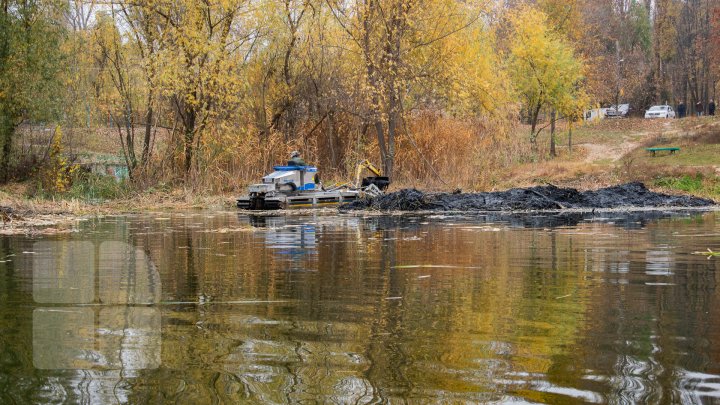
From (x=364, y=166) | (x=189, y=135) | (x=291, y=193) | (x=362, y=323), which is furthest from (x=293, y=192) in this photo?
(x=362, y=323)

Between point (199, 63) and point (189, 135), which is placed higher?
point (199, 63)

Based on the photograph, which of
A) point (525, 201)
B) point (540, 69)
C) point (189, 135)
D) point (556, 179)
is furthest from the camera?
point (540, 69)

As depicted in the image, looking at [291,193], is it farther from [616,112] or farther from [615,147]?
[616,112]

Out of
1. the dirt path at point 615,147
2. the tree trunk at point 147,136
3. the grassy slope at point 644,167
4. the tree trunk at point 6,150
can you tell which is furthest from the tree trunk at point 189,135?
the dirt path at point 615,147

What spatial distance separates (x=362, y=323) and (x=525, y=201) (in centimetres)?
1840

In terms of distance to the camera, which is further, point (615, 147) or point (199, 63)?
point (615, 147)

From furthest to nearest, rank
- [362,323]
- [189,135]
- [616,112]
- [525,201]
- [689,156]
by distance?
[616,112]
[689,156]
[189,135]
[525,201]
[362,323]

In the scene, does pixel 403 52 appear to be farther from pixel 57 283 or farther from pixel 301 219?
pixel 57 283

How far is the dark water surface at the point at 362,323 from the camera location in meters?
5.15

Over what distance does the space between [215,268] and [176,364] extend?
564 centimetres

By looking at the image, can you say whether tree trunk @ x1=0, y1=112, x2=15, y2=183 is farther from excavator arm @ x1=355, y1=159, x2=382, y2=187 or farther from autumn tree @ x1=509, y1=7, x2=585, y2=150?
autumn tree @ x1=509, y1=7, x2=585, y2=150

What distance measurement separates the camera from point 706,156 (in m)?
39.8

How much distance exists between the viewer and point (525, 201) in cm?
2498

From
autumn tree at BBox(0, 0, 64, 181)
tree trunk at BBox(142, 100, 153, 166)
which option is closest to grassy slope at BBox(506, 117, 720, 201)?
tree trunk at BBox(142, 100, 153, 166)
